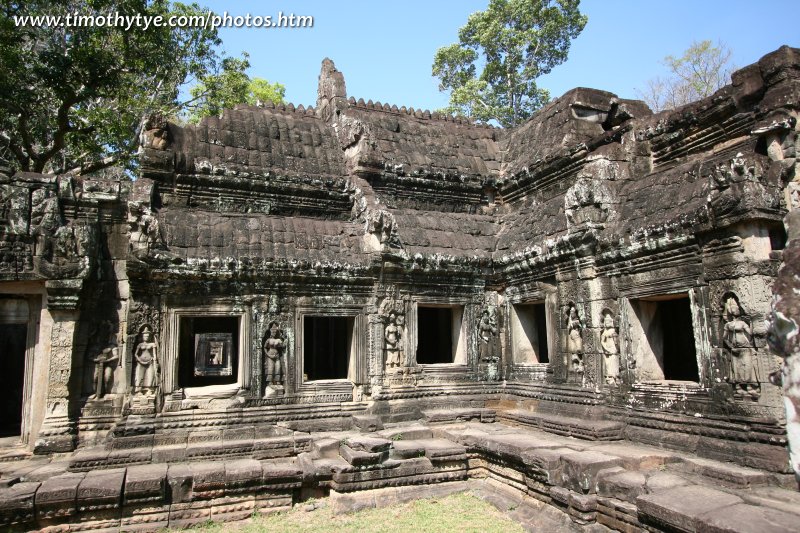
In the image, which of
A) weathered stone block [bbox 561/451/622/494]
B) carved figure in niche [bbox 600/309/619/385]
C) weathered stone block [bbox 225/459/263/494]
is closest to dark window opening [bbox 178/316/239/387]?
weathered stone block [bbox 225/459/263/494]

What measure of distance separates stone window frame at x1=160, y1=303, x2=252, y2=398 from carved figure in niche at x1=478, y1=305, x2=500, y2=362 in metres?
4.14

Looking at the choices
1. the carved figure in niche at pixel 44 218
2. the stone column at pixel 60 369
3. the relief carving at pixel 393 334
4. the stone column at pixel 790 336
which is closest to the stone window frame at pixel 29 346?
the stone column at pixel 60 369

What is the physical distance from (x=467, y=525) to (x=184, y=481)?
3321 mm

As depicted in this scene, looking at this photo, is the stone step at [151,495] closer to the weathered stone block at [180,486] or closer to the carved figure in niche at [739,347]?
the weathered stone block at [180,486]

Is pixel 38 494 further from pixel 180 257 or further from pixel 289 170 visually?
pixel 289 170

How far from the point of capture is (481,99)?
82.6ft

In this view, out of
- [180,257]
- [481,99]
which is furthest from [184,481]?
[481,99]

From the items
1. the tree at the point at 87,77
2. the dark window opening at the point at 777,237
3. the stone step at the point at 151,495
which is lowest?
the stone step at the point at 151,495

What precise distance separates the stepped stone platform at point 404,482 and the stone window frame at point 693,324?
2.87 feet

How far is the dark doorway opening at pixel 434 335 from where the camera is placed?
12.2m

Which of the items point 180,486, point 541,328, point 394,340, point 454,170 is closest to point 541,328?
point 541,328

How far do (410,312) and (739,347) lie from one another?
198 inches

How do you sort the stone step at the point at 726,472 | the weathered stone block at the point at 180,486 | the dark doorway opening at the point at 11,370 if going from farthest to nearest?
1. the dark doorway opening at the point at 11,370
2. the weathered stone block at the point at 180,486
3. the stone step at the point at 726,472

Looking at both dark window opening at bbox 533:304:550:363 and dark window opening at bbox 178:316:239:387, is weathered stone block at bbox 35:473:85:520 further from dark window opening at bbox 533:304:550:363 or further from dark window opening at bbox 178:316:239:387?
dark window opening at bbox 533:304:550:363
